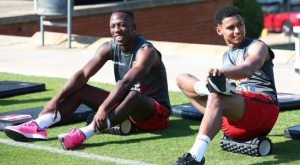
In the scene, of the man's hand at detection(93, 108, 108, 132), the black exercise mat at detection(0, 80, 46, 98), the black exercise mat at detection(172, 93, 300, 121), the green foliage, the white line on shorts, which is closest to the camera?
the white line on shorts

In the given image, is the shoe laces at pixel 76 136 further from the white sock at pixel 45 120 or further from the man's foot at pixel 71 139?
the white sock at pixel 45 120

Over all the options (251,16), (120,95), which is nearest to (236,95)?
(120,95)

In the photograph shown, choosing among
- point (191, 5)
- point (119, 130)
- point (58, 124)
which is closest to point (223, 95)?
point (119, 130)

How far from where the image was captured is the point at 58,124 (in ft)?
20.1

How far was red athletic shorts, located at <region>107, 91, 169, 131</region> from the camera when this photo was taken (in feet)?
18.3

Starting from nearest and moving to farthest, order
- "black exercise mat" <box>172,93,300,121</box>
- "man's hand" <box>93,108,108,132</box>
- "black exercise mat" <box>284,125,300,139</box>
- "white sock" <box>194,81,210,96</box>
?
"white sock" <box>194,81,210,96</box>, "man's hand" <box>93,108,108,132</box>, "black exercise mat" <box>284,125,300,139</box>, "black exercise mat" <box>172,93,300,121</box>

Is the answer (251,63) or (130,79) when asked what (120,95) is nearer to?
(130,79)

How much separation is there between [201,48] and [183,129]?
5.78 meters

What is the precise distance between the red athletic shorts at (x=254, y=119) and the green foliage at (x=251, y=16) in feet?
51.7

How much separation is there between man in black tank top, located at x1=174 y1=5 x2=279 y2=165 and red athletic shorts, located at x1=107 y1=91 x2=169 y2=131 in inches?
32.8

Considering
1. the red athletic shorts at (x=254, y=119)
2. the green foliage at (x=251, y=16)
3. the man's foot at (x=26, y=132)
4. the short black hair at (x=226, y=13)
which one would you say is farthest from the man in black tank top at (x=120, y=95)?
the green foliage at (x=251, y=16)

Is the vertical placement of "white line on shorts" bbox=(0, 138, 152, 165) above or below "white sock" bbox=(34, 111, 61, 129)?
below

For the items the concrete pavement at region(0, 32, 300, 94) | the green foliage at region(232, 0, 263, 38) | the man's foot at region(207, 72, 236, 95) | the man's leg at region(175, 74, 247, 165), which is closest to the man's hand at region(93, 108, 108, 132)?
the man's leg at region(175, 74, 247, 165)

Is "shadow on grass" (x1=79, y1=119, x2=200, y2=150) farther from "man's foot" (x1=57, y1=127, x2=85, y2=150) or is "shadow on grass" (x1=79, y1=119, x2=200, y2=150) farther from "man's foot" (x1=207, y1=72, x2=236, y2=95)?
"man's foot" (x1=207, y1=72, x2=236, y2=95)
